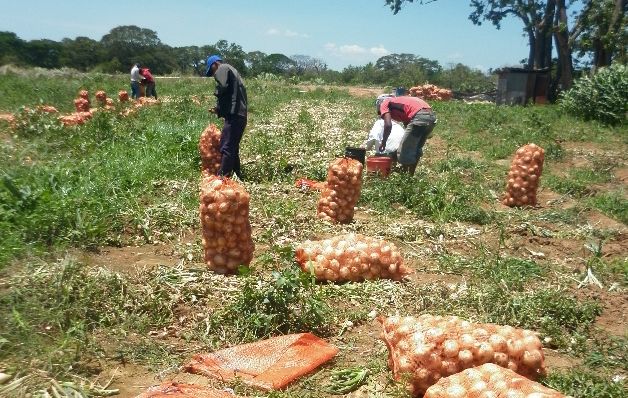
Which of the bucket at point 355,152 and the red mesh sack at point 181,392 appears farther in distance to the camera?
the bucket at point 355,152

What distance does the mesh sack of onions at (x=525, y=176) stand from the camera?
780 centimetres

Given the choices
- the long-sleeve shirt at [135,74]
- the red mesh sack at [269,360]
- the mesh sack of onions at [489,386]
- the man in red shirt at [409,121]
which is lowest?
the red mesh sack at [269,360]

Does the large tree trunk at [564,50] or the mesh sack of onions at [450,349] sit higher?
the large tree trunk at [564,50]

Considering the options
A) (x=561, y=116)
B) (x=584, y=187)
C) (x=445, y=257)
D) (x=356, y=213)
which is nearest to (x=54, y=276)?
(x=445, y=257)

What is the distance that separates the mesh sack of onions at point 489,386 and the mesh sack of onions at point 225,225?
7.84ft

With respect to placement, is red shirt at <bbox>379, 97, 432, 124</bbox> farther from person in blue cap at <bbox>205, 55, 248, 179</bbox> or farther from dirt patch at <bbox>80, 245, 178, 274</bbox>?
dirt patch at <bbox>80, 245, 178, 274</bbox>

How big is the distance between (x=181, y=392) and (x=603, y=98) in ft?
57.7

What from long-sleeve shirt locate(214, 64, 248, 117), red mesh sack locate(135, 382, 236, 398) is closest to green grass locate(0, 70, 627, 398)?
red mesh sack locate(135, 382, 236, 398)

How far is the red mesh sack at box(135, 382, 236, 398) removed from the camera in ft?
9.63

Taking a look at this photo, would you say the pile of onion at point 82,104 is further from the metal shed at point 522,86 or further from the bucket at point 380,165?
the metal shed at point 522,86

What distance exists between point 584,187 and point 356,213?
4392 millimetres

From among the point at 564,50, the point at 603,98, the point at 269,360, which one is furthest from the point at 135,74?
the point at 564,50

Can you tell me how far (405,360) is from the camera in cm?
317

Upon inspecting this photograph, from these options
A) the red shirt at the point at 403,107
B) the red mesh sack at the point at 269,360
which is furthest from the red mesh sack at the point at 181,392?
the red shirt at the point at 403,107
